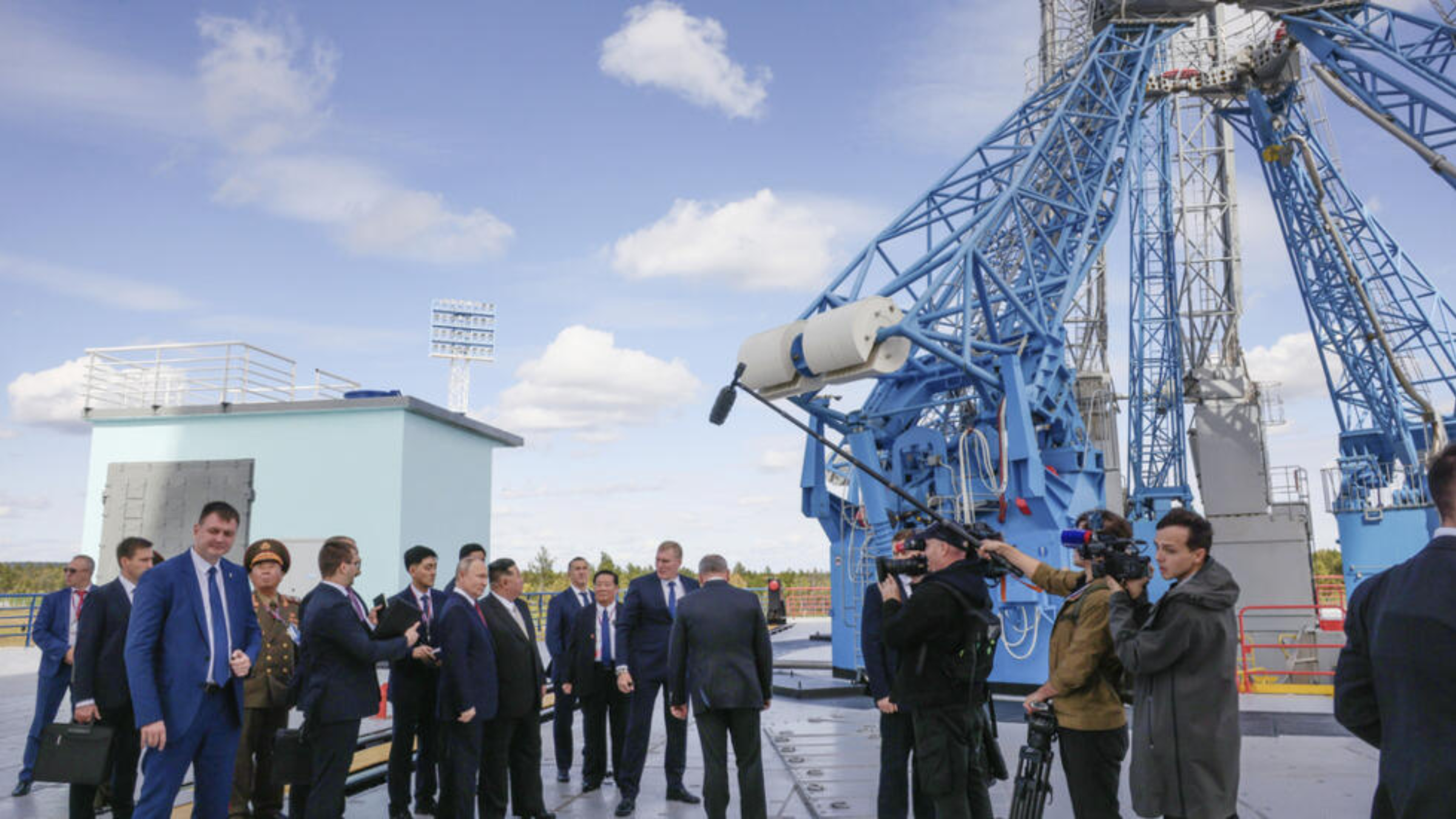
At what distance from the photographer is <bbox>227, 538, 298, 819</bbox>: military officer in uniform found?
648 cm

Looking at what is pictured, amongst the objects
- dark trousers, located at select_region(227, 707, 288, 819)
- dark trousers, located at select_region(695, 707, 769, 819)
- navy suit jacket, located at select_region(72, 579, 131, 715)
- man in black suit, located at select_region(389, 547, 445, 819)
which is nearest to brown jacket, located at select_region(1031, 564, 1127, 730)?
dark trousers, located at select_region(695, 707, 769, 819)

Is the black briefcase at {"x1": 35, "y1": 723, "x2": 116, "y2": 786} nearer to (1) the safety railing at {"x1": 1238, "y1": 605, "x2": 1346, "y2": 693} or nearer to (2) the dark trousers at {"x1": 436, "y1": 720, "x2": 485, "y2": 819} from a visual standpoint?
(2) the dark trousers at {"x1": 436, "y1": 720, "x2": 485, "y2": 819}

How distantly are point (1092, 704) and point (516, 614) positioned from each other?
161 inches

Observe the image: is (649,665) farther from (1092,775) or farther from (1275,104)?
(1275,104)

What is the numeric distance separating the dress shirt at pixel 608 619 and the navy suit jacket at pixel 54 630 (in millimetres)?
4254

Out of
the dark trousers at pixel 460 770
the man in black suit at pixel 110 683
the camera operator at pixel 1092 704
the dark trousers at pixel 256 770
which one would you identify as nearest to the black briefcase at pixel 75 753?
the man in black suit at pixel 110 683

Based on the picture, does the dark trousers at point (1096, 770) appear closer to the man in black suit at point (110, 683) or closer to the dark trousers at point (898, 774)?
the dark trousers at point (898, 774)

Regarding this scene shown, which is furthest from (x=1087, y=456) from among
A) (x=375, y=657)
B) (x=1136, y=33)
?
(x=375, y=657)

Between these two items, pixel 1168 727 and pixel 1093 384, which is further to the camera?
pixel 1093 384

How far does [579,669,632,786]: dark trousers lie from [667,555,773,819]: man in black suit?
1.69m

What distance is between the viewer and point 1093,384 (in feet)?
88.6

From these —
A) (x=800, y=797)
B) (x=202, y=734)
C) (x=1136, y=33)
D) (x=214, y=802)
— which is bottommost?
(x=800, y=797)

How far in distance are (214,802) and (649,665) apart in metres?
3.60

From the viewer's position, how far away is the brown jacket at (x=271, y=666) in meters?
6.46
